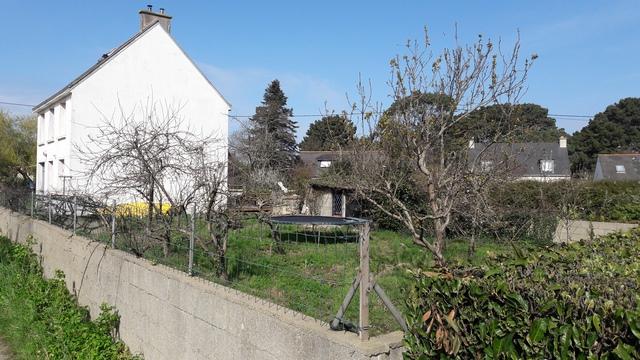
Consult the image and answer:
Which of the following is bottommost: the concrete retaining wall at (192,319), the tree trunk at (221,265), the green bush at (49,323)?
the green bush at (49,323)

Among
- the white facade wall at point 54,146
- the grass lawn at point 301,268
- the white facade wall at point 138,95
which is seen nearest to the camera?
the grass lawn at point 301,268

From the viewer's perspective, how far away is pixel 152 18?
24031 millimetres

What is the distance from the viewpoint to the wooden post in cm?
291

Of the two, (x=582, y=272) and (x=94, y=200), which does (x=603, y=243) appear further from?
(x=94, y=200)

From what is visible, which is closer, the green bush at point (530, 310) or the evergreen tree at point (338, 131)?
the green bush at point (530, 310)

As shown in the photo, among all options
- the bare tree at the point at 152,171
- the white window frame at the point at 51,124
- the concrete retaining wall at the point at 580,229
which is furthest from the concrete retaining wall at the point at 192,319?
the white window frame at the point at 51,124

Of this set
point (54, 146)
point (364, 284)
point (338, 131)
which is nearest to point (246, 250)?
point (338, 131)

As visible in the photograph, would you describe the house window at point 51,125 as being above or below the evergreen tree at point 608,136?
below

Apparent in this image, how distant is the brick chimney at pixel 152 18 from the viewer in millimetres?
23605

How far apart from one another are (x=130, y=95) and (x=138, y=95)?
1.06ft

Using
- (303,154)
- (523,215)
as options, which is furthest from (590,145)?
(523,215)

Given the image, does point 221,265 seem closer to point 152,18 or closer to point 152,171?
point 152,171

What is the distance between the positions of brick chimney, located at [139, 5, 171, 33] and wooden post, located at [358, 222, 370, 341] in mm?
22906

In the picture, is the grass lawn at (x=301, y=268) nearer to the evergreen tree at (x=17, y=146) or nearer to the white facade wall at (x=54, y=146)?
the white facade wall at (x=54, y=146)
